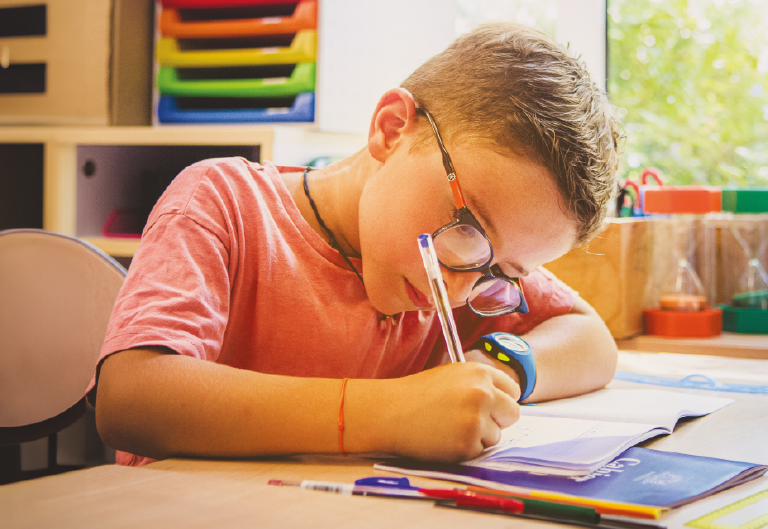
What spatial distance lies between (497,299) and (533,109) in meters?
0.26

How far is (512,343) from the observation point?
0.95 metres

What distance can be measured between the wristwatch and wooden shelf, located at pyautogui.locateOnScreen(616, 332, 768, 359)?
569 mm

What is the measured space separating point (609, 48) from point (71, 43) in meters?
1.38

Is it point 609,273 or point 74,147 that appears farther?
point 74,147

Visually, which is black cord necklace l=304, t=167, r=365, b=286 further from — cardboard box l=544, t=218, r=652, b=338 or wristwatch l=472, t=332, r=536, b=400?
cardboard box l=544, t=218, r=652, b=338

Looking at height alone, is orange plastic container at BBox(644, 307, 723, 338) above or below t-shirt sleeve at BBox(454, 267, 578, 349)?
below

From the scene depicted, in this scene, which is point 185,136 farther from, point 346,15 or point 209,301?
point 209,301

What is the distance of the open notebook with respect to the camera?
0.60 m

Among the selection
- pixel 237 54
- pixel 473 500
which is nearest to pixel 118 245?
pixel 237 54

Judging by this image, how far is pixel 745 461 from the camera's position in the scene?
66 centimetres

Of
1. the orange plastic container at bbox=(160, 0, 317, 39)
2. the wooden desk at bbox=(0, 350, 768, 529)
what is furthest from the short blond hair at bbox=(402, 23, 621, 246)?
the orange plastic container at bbox=(160, 0, 317, 39)

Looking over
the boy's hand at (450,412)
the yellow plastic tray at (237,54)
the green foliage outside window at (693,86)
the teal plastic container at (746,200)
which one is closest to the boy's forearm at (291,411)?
the boy's hand at (450,412)

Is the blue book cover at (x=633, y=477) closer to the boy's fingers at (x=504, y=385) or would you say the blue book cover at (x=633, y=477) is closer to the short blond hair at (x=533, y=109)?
the boy's fingers at (x=504, y=385)

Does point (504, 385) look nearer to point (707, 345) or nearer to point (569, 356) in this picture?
point (569, 356)
